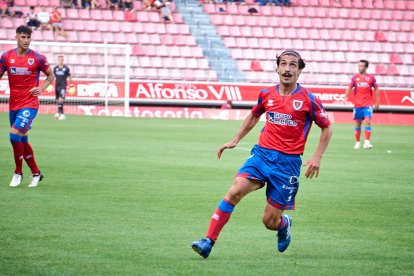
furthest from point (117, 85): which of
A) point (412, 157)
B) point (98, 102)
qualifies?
point (412, 157)

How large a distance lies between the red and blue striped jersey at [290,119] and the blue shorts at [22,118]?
5.62 metres

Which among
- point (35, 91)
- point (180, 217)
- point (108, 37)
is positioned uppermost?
point (35, 91)

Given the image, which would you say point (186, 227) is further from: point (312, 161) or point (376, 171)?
point (376, 171)

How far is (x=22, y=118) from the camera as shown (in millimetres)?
12758

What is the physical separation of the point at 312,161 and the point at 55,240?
8.83 ft

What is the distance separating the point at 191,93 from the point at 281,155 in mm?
29503

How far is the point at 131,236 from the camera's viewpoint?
882 centimetres

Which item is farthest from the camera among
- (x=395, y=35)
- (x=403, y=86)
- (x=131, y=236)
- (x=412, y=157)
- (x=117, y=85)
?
(x=395, y=35)

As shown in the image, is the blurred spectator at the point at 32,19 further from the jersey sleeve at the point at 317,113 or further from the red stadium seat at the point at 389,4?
the jersey sleeve at the point at 317,113

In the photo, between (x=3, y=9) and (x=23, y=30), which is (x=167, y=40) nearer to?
(x=3, y=9)

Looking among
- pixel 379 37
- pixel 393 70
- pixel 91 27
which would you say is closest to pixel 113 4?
pixel 91 27

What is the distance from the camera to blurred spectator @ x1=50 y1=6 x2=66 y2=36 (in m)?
38.2

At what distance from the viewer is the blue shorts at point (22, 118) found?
12711 millimetres

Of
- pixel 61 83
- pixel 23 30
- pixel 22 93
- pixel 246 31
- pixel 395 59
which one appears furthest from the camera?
pixel 395 59
